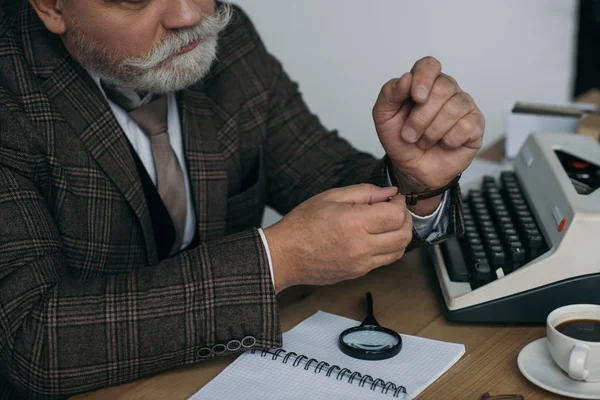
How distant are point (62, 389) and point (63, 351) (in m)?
0.06

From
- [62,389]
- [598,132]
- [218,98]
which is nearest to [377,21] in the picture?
[598,132]

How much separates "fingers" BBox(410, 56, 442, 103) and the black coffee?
1.45 feet

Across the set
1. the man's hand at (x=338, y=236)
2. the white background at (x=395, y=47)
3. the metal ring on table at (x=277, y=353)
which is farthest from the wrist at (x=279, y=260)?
the white background at (x=395, y=47)

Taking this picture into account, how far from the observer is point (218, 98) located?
1836 millimetres

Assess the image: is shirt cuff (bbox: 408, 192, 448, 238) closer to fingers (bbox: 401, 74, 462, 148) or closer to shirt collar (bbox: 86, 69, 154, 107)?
fingers (bbox: 401, 74, 462, 148)

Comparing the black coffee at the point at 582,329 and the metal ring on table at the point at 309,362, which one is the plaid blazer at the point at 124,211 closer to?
the metal ring on table at the point at 309,362

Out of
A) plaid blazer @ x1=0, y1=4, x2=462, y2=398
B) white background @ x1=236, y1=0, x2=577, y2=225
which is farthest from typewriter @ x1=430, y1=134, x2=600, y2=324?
white background @ x1=236, y1=0, x2=577, y2=225

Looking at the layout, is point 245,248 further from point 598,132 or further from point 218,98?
point 598,132

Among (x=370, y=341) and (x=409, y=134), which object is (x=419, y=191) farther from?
(x=370, y=341)

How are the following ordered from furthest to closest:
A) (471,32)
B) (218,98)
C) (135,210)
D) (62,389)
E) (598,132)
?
1. (471,32)
2. (598,132)
3. (218,98)
4. (135,210)
5. (62,389)

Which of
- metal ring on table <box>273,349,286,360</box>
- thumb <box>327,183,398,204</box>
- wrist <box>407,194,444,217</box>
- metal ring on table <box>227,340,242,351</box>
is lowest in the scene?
metal ring on table <box>273,349,286,360</box>

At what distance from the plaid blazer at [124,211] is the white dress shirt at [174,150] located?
41 millimetres

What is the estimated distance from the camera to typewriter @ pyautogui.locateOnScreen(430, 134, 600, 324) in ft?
4.13

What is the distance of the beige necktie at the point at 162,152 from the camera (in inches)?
66.2
